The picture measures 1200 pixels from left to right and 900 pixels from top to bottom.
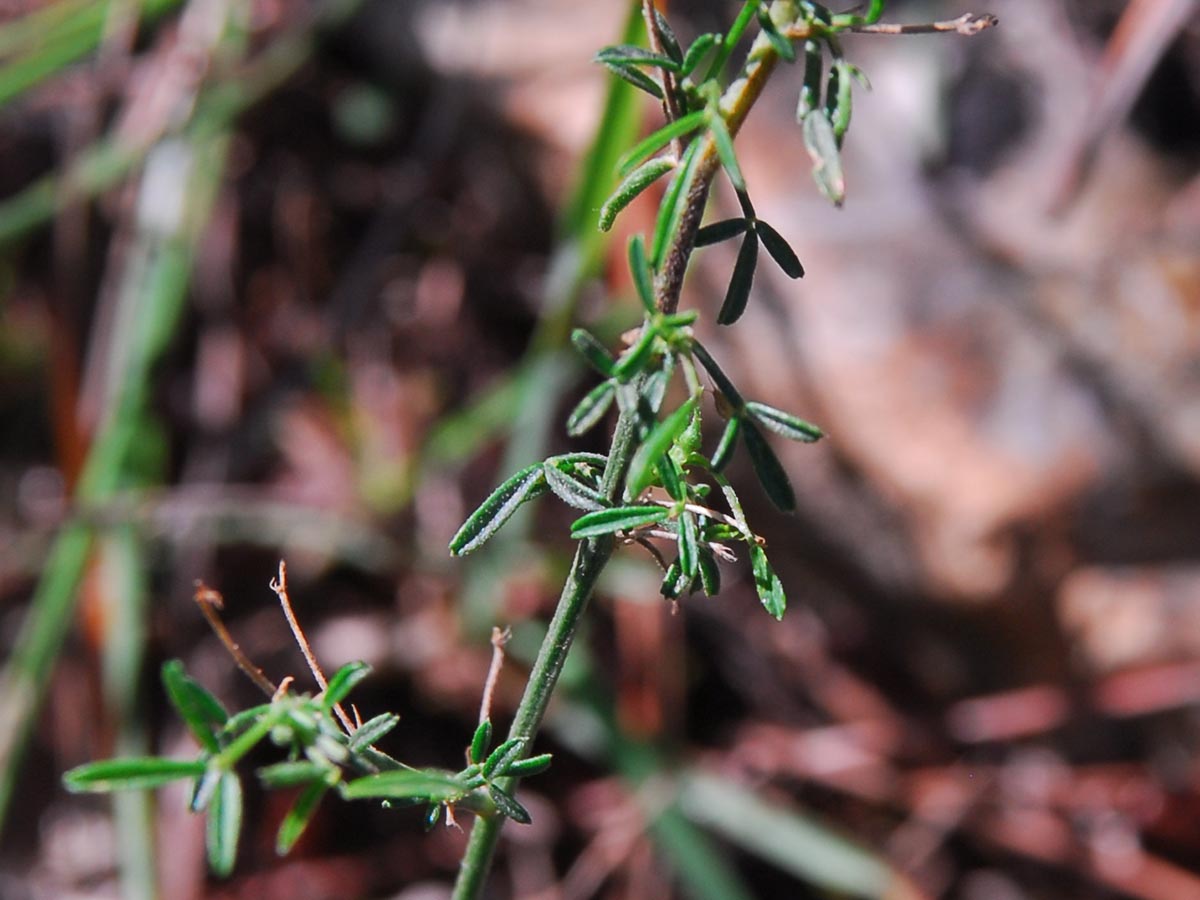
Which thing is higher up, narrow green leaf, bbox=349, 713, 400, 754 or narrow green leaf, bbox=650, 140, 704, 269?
narrow green leaf, bbox=650, 140, 704, 269

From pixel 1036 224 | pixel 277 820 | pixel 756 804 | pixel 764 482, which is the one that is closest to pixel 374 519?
pixel 277 820

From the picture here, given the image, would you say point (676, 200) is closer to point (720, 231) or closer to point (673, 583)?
point (720, 231)

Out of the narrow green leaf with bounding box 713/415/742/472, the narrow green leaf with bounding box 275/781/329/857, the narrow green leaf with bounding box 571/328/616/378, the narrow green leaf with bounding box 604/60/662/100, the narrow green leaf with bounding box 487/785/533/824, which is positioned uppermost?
the narrow green leaf with bounding box 604/60/662/100

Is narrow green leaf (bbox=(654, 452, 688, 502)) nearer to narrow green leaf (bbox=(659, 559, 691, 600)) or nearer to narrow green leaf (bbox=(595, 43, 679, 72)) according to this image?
narrow green leaf (bbox=(659, 559, 691, 600))

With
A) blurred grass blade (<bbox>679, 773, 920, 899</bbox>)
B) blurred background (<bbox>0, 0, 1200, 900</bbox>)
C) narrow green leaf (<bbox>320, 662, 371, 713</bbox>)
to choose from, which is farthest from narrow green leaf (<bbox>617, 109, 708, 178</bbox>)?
blurred grass blade (<bbox>679, 773, 920, 899</bbox>)

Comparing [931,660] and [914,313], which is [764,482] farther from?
[931,660]

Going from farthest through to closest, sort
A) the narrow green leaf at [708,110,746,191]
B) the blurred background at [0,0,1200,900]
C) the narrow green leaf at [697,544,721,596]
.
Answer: the blurred background at [0,0,1200,900], the narrow green leaf at [697,544,721,596], the narrow green leaf at [708,110,746,191]

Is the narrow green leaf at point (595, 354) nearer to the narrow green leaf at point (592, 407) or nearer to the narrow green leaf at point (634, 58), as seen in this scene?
the narrow green leaf at point (592, 407)

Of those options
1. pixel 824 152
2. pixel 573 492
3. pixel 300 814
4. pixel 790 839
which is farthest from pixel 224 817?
pixel 790 839
